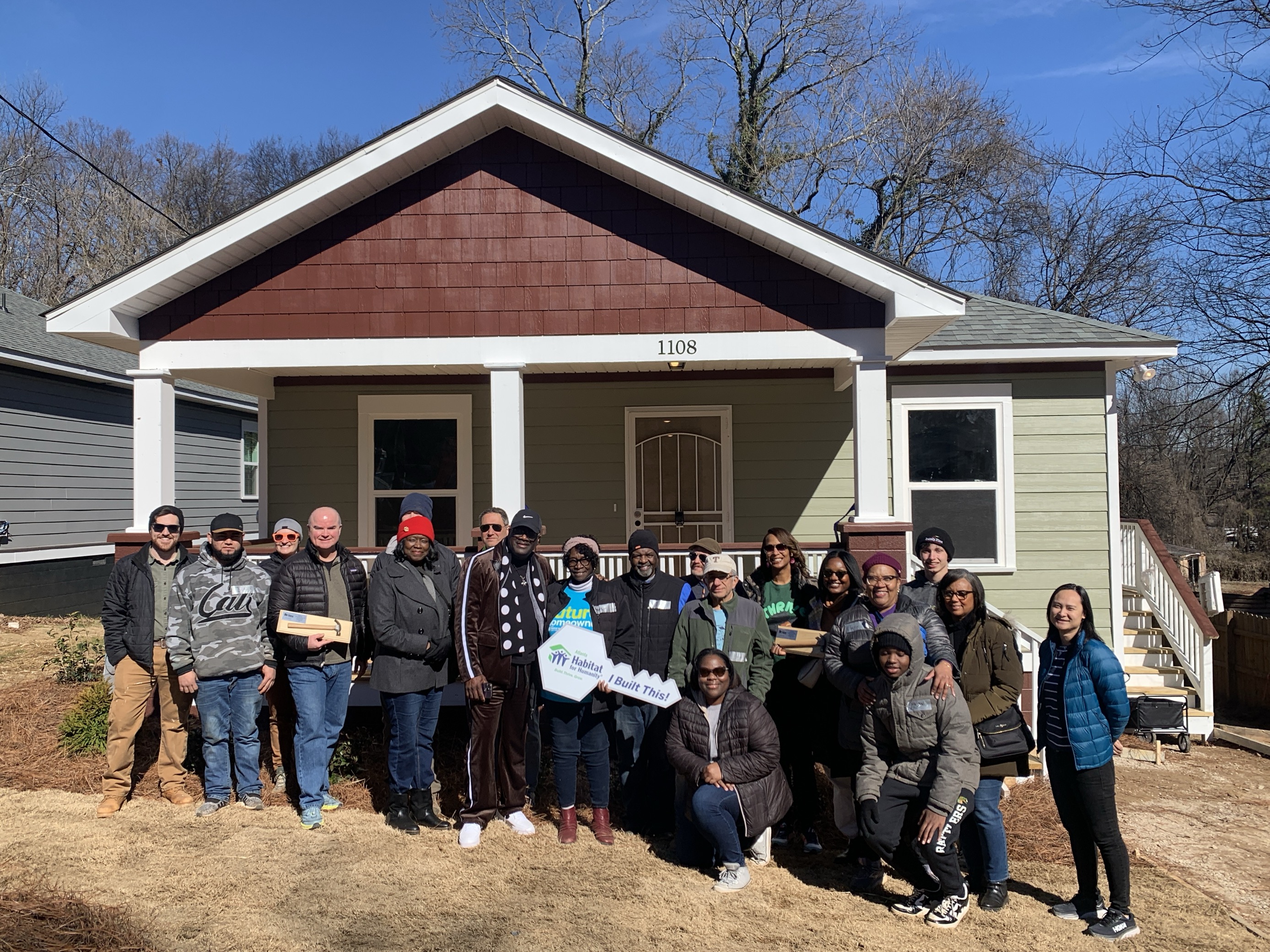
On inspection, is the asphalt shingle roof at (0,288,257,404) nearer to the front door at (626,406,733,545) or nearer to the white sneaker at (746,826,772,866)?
the front door at (626,406,733,545)

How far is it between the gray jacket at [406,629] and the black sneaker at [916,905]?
2.80 m

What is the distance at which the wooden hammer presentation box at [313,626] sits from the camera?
547cm

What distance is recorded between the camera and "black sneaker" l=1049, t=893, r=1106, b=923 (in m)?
4.50

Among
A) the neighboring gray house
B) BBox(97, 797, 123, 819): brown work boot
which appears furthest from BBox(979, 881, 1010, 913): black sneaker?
the neighboring gray house

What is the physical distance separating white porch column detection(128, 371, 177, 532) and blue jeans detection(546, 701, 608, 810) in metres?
4.12

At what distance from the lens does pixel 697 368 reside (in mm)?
9812

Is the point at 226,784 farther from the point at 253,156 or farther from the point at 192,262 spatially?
the point at 253,156

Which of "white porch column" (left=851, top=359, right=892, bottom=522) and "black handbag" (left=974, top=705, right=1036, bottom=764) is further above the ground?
"white porch column" (left=851, top=359, right=892, bottom=522)

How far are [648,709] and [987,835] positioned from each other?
197 centimetres

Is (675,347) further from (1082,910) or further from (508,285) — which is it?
(1082,910)

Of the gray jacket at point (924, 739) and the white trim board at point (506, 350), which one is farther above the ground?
the white trim board at point (506, 350)

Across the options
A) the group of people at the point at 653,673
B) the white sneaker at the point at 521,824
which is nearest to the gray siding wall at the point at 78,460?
the group of people at the point at 653,673

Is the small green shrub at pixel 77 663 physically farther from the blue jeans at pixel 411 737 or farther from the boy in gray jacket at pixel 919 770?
the boy in gray jacket at pixel 919 770

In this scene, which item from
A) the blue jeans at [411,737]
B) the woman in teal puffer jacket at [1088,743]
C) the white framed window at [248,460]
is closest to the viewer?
the woman in teal puffer jacket at [1088,743]
